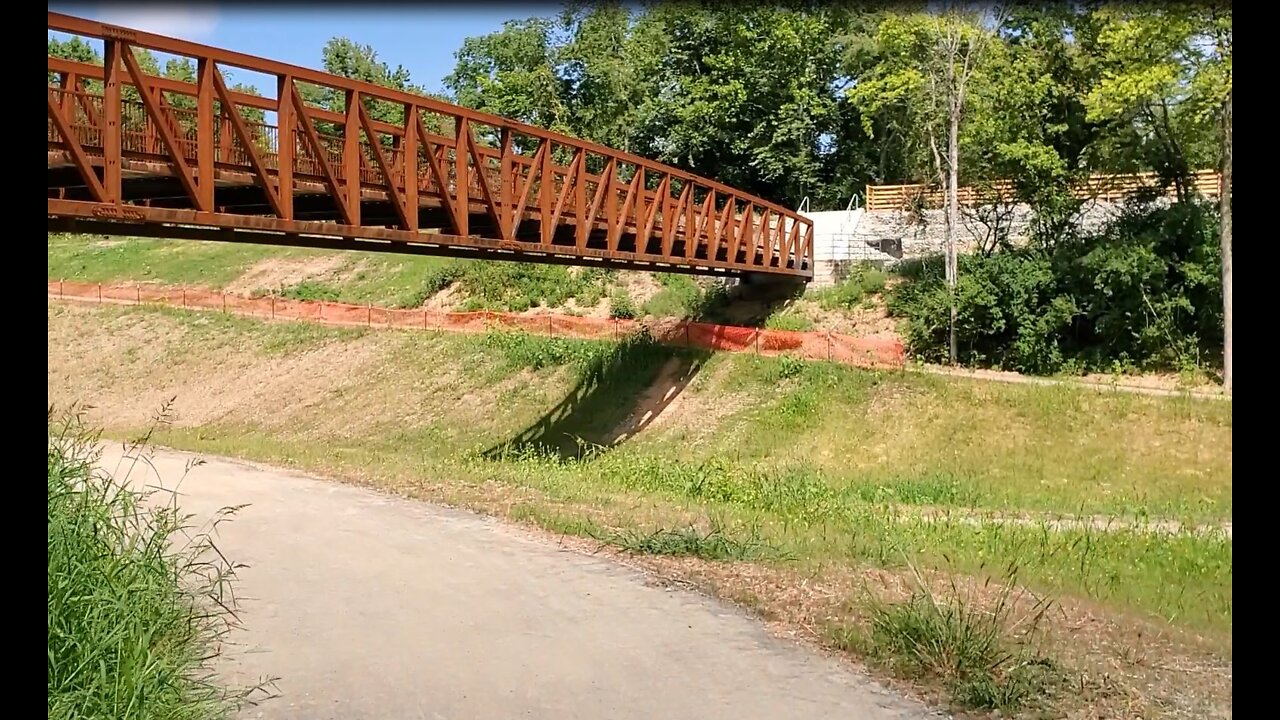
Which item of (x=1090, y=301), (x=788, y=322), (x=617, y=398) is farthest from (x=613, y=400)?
(x=1090, y=301)

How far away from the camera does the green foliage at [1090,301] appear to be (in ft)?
77.3

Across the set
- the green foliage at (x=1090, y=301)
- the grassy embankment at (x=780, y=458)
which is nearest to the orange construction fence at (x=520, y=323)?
the grassy embankment at (x=780, y=458)

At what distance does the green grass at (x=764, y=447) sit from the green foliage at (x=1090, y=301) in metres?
3.26

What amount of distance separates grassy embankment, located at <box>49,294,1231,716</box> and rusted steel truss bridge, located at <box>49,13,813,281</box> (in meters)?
4.52

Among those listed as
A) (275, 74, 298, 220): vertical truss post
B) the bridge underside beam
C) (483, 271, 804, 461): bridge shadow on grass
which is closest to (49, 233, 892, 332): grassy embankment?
(483, 271, 804, 461): bridge shadow on grass

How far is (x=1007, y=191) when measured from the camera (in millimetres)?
30938

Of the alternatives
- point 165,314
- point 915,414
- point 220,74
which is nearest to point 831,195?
point 915,414

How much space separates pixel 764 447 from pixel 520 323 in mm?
11503

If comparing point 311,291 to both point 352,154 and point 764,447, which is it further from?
point 352,154

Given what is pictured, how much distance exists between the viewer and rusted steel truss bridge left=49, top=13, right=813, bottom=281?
11.1m

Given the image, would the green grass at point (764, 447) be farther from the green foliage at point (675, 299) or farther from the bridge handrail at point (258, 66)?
the bridge handrail at point (258, 66)

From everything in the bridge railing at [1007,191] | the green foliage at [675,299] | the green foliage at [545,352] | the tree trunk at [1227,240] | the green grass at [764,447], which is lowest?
the green grass at [764,447]

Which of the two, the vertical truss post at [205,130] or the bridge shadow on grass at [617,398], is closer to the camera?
the vertical truss post at [205,130]
